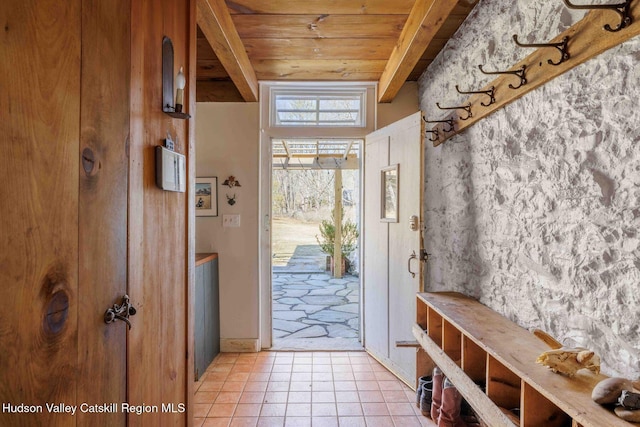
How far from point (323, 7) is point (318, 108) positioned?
1.19 meters

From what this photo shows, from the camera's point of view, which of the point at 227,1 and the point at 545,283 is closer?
the point at 545,283

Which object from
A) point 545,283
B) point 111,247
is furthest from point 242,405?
point 545,283

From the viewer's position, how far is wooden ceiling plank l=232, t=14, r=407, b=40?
2.12m

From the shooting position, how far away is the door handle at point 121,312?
0.97 metres

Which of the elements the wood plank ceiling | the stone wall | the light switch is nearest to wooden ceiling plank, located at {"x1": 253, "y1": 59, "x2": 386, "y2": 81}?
the wood plank ceiling

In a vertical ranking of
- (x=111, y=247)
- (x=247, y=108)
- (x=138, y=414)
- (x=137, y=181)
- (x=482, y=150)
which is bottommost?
(x=138, y=414)

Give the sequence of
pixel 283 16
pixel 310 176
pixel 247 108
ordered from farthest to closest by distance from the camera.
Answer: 1. pixel 310 176
2. pixel 247 108
3. pixel 283 16

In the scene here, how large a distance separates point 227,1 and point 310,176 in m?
8.90

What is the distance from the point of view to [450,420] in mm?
1923

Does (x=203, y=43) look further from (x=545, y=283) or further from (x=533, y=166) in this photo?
(x=545, y=283)

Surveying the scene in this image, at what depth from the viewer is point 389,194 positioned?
2762 mm

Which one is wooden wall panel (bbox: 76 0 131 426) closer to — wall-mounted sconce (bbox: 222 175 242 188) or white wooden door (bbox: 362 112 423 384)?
white wooden door (bbox: 362 112 423 384)

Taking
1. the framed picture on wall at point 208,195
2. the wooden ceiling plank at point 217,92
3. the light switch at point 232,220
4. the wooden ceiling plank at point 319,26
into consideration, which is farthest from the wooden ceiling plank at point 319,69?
the light switch at point 232,220

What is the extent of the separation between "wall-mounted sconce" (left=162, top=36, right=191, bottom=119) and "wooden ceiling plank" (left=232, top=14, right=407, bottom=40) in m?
0.99
